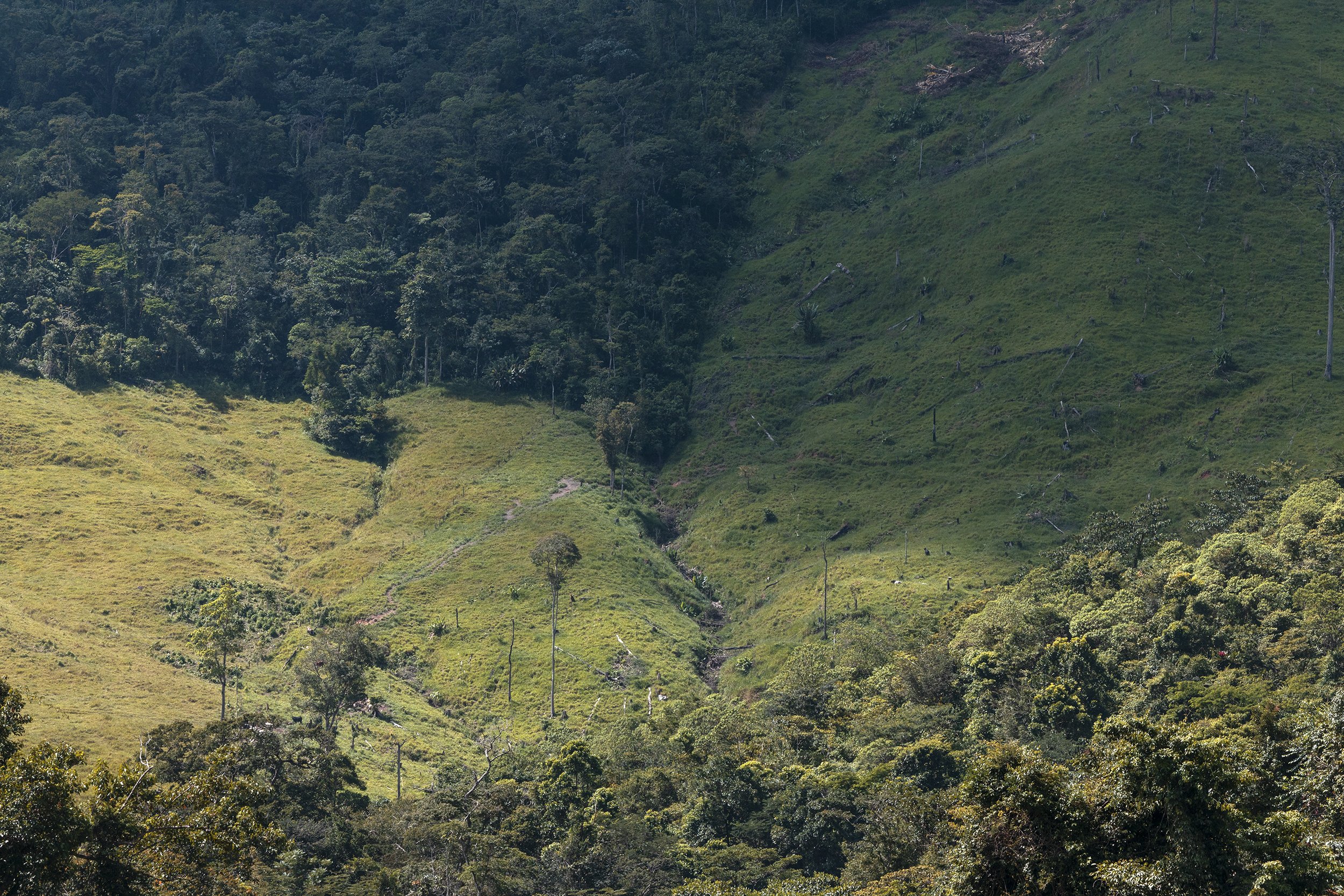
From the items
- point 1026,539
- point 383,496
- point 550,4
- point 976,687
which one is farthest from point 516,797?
point 550,4

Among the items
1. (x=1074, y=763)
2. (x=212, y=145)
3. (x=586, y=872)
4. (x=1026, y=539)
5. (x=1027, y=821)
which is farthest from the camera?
(x=212, y=145)

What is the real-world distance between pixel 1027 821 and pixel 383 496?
8566 cm

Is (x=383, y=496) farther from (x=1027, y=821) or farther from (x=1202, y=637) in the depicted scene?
(x=1027, y=821)

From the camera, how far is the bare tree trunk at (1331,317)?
289 feet

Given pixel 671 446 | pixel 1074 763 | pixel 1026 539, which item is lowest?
pixel 671 446

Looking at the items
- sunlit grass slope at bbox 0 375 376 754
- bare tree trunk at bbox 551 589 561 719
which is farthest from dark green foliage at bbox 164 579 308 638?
bare tree trunk at bbox 551 589 561 719

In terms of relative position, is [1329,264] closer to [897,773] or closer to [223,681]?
[897,773]

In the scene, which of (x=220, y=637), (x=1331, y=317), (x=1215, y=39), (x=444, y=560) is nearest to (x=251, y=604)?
(x=444, y=560)

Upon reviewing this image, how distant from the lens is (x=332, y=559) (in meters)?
98.1

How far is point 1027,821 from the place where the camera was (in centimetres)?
3073

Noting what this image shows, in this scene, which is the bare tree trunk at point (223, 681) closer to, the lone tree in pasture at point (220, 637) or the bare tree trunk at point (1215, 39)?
the lone tree in pasture at point (220, 637)

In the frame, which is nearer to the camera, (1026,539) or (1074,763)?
(1074,763)

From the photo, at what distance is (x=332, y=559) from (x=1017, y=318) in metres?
61.0

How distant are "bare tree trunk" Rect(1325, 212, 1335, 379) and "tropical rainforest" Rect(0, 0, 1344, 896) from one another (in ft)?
4.23
